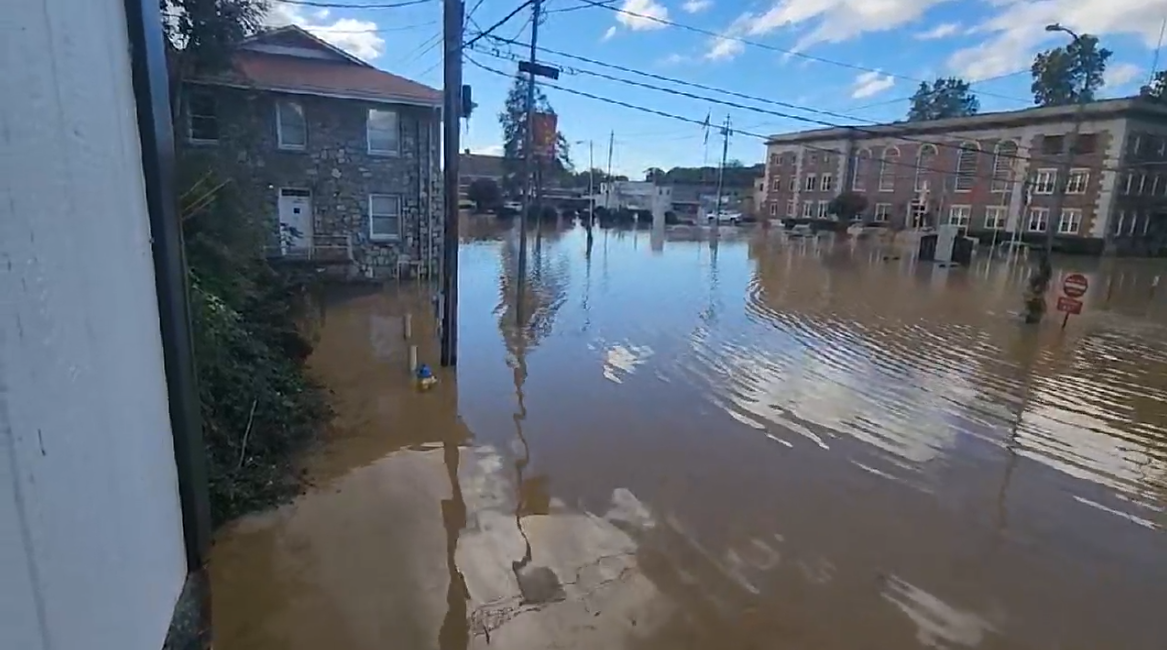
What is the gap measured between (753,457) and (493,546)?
10.4 ft

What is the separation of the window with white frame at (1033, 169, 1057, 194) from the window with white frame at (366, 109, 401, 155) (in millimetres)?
35348

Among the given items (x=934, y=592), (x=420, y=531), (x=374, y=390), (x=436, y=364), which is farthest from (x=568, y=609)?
(x=436, y=364)

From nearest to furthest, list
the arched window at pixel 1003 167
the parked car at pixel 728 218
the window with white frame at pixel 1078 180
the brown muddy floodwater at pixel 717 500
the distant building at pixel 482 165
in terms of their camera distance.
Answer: the brown muddy floodwater at pixel 717 500 < the window with white frame at pixel 1078 180 < the arched window at pixel 1003 167 < the parked car at pixel 728 218 < the distant building at pixel 482 165

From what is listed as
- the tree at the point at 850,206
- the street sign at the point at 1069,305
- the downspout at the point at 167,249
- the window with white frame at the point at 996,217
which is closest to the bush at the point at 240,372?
the downspout at the point at 167,249

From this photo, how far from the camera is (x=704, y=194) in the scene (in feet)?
257

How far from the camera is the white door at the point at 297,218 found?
51.3ft

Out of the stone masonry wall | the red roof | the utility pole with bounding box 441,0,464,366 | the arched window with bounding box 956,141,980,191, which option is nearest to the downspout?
the utility pole with bounding box 441,0,464,366

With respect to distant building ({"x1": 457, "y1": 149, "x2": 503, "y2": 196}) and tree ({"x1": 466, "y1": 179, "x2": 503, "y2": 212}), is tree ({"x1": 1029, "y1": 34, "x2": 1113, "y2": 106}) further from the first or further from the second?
distant building ({"x1": 457, "y1": 149, "x2": 503, "y2": 196})

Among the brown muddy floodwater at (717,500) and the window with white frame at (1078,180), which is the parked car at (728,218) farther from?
the brown muddy floodwater at (717,500)

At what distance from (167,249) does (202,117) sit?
550 inches

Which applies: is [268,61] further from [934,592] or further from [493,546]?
[934,592]

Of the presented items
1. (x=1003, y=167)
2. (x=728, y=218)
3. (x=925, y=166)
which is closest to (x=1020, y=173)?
(x=1003, y=167)

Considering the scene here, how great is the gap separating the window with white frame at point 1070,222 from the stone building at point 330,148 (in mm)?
34656

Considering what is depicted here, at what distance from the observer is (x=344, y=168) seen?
16172mm
